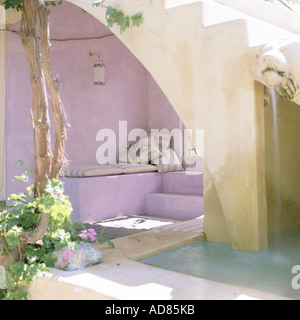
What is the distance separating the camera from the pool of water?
10.8 ft

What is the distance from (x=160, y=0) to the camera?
4453mm

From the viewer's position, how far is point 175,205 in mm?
6777

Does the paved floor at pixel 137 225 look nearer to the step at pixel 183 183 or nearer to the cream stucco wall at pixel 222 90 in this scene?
the cream stucco wall at pixel 222 90

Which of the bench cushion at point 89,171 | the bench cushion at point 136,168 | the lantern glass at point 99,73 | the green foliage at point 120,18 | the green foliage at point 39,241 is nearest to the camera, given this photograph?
the green foliage at point 39,241

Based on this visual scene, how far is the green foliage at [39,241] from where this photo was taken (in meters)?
3.22

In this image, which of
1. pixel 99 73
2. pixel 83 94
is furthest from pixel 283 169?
pixel 83 94

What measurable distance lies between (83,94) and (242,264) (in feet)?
15.9

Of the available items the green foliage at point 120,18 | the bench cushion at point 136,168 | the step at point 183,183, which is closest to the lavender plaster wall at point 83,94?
the bench cushion at point 136,168

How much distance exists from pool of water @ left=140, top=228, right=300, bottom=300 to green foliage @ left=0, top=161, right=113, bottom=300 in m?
0.98

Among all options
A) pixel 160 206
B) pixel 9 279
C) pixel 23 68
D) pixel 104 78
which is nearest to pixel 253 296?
pixel 9 279

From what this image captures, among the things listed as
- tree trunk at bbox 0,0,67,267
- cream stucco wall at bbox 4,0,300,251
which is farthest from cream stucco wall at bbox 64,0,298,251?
tree trunk at bbox 0,0,67,267

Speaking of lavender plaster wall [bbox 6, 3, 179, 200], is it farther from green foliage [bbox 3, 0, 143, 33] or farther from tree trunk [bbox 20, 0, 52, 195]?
tree trunk [bbox 20, 0, 52, 195]

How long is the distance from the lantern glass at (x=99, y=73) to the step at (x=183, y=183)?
7.10 ft

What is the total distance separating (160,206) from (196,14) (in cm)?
371
